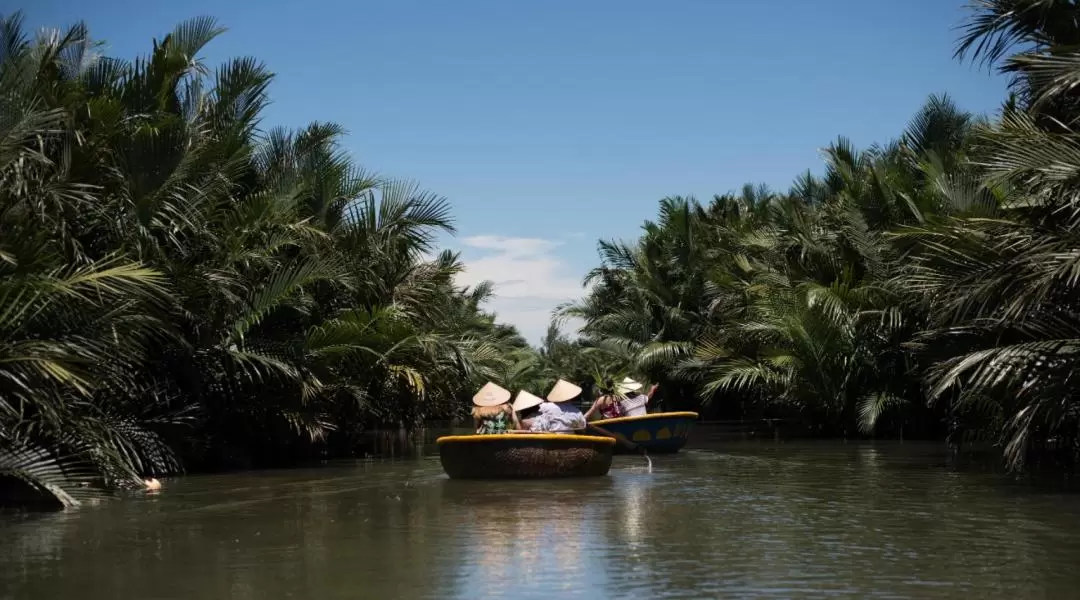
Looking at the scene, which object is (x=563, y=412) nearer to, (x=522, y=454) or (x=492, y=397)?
(x=492, y=397)

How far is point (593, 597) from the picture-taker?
820 centimetres

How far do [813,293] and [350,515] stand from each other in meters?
13.8

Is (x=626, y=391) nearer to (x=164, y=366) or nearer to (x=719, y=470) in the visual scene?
(x=719, y=470)

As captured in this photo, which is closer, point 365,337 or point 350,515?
point 350,515

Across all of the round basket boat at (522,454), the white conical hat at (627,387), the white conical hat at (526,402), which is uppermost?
the white conical hat at (627,387)

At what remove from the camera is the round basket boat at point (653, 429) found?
2164 centimetres

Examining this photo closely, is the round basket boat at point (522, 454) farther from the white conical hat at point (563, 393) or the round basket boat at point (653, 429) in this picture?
the round basket boat at point (653, 429)

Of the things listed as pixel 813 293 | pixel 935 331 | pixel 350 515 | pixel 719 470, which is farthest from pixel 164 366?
pixel 813 293

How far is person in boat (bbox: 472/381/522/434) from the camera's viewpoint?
1833 centimetres

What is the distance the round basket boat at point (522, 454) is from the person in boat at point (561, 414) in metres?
1.30

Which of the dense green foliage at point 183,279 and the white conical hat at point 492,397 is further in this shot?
the white conical hat at point 492,397

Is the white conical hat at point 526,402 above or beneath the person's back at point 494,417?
above

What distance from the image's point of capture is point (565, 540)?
10930mm

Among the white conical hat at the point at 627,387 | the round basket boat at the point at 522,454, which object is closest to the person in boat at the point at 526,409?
the round basket boat at the point at 522,454
